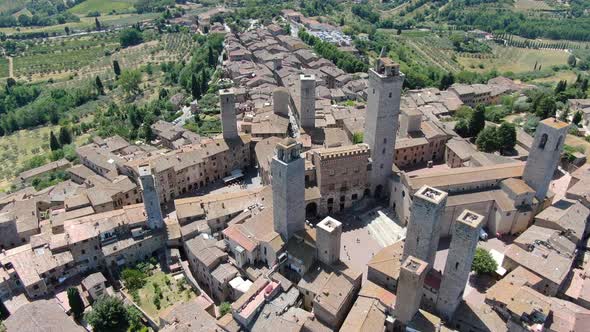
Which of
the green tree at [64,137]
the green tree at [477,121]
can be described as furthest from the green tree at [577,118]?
the green tree at [64,137]

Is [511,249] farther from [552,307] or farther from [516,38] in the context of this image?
[516,38]

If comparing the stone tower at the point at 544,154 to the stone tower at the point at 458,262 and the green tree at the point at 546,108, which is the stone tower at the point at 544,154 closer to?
the stone tower at the point at 458,262

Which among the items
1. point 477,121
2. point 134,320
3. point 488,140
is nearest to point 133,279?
point 134,320

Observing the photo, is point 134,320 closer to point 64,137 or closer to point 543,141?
point 543,141

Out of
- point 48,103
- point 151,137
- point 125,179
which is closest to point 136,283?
point 125,179

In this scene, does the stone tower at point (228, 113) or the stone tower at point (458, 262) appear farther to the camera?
the stone tower at point (228, 113)

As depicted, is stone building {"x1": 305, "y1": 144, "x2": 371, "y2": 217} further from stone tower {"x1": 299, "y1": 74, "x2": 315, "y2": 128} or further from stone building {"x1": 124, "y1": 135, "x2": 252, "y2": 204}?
stone building {"x1": 124, "y1": 135, "x2": 252, "y2": 204}
